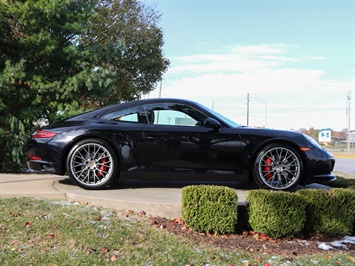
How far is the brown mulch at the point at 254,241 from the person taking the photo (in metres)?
3.53

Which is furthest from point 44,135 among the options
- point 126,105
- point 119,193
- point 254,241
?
point 254,241

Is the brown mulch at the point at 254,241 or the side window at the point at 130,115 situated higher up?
the side window at the point at 130,115

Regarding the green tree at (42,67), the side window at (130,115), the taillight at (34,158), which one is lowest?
the taillight at (34,158)

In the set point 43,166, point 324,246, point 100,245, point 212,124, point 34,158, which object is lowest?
point 324,246

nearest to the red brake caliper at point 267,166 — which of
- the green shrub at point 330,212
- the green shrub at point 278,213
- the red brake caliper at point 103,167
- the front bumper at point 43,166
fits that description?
the green shrub at point 330,212

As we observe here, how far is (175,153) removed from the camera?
4773 mm

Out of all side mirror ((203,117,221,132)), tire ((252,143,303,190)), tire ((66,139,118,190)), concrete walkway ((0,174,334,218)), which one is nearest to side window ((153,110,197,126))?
side mirror ((203,117,221,132))

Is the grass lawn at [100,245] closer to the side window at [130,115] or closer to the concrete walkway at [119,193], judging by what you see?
the concrete walkway at [119,193]

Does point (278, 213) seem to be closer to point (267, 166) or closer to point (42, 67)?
point (267, 166)

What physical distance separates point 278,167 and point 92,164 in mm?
2550

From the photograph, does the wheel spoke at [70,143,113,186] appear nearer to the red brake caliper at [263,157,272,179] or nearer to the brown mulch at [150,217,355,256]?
the brown mulch at [150,217,355,256]

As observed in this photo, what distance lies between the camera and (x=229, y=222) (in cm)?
387

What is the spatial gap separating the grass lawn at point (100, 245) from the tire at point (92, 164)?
0.84 meters

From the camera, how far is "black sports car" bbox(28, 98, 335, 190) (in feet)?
15.6
